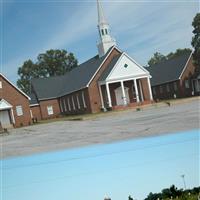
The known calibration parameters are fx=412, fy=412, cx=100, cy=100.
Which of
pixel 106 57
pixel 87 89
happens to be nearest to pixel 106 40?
pixel 106 57

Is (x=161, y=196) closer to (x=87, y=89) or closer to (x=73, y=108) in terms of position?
(x=87, y=89)

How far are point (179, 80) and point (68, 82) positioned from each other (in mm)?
14681

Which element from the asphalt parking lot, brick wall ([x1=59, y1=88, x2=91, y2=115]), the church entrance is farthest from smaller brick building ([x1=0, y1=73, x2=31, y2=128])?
the asphalt parking lot

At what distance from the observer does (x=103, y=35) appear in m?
48.8

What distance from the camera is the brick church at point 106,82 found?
4341 centimetres

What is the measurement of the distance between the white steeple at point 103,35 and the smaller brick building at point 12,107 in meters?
10.7

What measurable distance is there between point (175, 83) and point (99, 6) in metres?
15.5

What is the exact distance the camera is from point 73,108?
50.9 meters

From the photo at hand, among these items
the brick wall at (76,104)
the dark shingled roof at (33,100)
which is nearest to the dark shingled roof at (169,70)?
the brick wall at (76,104)

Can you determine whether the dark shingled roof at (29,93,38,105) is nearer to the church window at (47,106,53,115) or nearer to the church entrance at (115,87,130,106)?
the church window at (47,106,53,115)

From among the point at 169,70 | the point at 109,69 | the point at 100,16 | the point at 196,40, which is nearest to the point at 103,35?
the point at 100,16

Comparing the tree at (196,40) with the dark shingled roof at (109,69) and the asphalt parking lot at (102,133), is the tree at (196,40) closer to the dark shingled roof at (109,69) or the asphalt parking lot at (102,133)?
the dark shingled roof at (109,69)


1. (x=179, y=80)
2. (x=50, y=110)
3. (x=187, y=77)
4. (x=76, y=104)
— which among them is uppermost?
(x=187, y=77)

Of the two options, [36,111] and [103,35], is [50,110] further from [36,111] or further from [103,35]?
[103,35]
